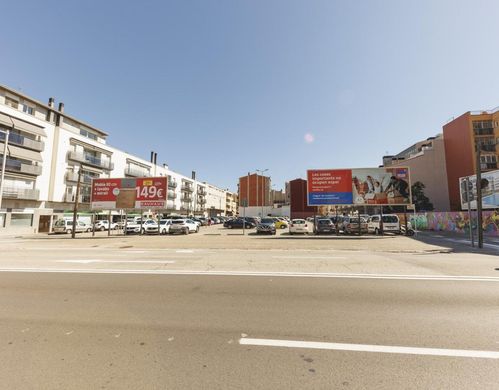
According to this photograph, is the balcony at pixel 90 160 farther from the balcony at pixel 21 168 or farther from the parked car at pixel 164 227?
the parked car at pixel 164 227

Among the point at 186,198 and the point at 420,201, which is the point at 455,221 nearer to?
the point at 420,201

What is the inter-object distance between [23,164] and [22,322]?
126ft

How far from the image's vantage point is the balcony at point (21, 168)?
103 feet

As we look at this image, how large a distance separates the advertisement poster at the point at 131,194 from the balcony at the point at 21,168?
1396 cm

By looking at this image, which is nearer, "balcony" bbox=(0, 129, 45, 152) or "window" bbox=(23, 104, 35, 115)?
"balcony" bbox=(0, 129, 45, 152)

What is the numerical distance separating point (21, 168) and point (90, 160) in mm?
11306

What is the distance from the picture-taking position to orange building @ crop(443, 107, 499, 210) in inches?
1626

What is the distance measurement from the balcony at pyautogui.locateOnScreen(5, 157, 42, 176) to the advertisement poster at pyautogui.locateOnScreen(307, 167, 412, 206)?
3545cm

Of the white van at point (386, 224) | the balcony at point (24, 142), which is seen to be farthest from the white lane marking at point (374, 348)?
the balcony at point (24, 142)

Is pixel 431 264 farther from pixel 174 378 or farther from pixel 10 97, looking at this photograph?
pixel 10 97

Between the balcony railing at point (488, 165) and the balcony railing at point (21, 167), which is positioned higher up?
the balcony railing at point (488, 165)

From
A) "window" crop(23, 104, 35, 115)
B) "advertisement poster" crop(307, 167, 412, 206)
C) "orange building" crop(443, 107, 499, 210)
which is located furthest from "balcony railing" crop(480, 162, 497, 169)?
"window" crop(23, 104, 35, 115)

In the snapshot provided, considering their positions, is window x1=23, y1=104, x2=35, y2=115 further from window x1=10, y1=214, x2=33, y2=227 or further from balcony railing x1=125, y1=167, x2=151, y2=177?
balcony railing x1=125, y1=167, x2=151, y2=177

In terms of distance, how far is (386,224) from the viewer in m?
24.9
